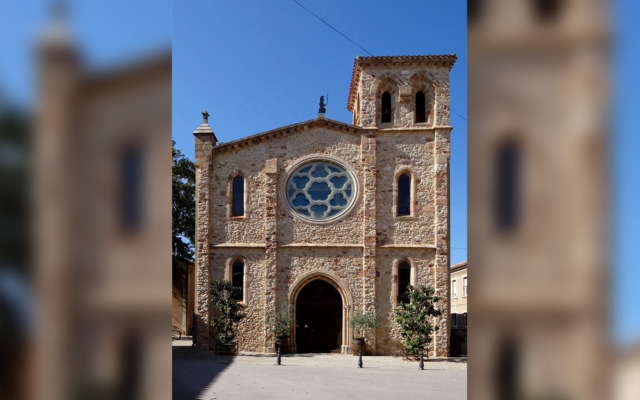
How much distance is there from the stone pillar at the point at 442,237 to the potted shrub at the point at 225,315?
29.7 ft

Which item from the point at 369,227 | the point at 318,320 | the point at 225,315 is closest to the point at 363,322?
the point at 318,320

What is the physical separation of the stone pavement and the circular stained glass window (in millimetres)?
6822

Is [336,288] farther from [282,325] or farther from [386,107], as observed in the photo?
[386,107]

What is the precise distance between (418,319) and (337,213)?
621cm

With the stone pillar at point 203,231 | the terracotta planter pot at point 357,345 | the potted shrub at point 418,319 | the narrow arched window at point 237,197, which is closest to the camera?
the potted shrub at point 418,319

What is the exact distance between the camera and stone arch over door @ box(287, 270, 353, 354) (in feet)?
65.8

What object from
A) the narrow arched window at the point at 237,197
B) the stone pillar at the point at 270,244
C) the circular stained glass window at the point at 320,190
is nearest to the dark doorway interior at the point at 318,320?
the stone pillar at the point at 270,244

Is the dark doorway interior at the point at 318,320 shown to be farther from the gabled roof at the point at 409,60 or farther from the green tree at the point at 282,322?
the gabled roof at the point at 409,60

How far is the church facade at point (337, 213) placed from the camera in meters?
20.1
